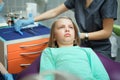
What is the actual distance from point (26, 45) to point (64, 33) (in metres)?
0.37

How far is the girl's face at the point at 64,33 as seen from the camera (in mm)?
1522

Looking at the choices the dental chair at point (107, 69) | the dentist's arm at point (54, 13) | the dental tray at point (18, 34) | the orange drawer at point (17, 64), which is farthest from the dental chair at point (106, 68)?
the dentist's arm at point (54, 13)

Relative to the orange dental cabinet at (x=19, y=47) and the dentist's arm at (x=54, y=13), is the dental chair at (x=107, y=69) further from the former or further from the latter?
the dentist's arm at (x=54, y=13)

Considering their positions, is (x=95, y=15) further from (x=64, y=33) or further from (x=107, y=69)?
(x=107, y=69)

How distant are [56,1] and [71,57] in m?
1.13

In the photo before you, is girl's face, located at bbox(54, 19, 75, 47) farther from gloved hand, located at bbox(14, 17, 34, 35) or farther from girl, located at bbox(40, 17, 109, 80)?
gloved hand, located at bbox(14, 17, 34, 35)

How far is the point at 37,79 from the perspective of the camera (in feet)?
1.45

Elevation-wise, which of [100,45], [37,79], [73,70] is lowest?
[73,70]

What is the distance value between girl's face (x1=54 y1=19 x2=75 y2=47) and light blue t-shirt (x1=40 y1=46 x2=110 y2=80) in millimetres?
50

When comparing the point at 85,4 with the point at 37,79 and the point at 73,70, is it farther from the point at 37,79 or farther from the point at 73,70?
the point at 37,79

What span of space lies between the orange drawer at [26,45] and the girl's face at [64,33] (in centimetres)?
Result: 23

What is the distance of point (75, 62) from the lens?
4.75 ft

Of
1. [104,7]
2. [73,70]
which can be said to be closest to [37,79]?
[73,70]

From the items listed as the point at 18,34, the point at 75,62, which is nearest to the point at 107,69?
the point at 75,62
